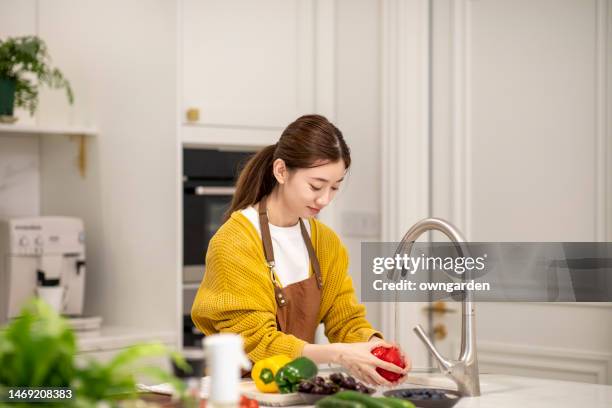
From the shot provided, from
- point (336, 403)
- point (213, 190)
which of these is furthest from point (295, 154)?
point (213, 190)

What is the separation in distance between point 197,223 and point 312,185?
1364 mm

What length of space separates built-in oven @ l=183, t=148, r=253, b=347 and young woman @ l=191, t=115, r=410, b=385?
1111mm

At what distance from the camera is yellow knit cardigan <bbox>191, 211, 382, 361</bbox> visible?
2.15 m

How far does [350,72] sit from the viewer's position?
153 inches

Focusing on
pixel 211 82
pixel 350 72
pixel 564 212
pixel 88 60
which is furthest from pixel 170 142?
pixel 564 212

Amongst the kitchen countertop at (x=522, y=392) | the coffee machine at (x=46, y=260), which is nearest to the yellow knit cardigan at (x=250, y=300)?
the kitchen countertop at (x=522, y=392)

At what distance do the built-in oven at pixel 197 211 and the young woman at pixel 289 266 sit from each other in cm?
111

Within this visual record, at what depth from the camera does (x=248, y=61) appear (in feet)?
12.1

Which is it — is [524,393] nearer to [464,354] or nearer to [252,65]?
[464,354]

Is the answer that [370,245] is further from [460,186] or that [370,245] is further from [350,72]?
[350,72]

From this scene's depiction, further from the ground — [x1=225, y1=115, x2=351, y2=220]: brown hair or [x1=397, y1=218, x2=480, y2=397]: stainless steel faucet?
[x1=225, y1=115, x2=351, y2=220]: brown hair

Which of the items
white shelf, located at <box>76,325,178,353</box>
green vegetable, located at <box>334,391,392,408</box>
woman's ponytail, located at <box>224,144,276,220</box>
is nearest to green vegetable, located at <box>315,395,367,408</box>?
green vegetable, located at <box>334,391,392,408</box>

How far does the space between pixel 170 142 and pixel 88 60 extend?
59cm

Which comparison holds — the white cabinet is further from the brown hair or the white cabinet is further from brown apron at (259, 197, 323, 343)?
brown apron at (259, 197, 323, 343)
